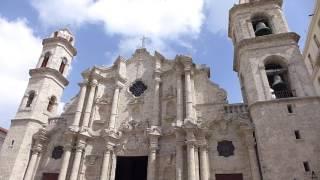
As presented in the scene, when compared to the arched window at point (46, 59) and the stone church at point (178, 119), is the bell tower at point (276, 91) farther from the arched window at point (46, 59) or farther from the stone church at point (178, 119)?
the arched window at point (46, 59)

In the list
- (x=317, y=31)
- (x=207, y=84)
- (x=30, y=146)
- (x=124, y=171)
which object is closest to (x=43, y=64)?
(x=30, y=146)

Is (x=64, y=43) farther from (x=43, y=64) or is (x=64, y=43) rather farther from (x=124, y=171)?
(x=124, y=171)

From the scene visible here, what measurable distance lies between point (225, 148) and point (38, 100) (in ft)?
40.6

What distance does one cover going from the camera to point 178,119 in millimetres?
15109

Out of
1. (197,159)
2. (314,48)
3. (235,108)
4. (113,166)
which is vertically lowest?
(113,166)

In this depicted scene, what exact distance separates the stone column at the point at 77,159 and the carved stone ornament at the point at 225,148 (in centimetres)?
771

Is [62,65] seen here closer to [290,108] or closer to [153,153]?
[153,153]

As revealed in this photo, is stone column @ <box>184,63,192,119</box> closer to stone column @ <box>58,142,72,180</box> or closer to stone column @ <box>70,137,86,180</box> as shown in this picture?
stone column @ <box>70,137,86,180</box>

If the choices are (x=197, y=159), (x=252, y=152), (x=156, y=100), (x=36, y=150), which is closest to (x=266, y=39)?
(x=252, y=152)

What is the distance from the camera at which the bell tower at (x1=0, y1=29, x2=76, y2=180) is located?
52.9 ft

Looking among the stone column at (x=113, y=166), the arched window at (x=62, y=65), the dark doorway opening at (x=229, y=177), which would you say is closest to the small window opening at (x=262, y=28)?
the dark doorway opening at (x=229, y=177)

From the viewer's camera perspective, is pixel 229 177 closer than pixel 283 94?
Yes

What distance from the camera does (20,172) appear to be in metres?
15.9

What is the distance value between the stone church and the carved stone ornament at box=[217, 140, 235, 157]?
51mm
